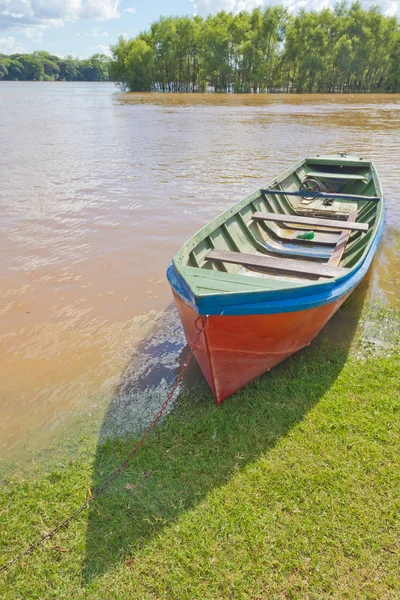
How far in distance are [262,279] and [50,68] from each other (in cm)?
17165

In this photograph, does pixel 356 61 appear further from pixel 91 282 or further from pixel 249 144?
pixel 91 282

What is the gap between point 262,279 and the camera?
4207mm

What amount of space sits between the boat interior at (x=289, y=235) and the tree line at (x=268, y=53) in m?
58.8

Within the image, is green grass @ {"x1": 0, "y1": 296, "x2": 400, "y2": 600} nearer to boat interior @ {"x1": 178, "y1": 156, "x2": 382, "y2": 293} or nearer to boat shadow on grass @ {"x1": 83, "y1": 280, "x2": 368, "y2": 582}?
boat shadow on grass @ {"x1": 83, "y1": 280, "x2": 368, "y2": 582}

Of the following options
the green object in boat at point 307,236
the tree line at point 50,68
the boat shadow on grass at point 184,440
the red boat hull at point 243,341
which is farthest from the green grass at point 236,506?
the tree line at point 50,68

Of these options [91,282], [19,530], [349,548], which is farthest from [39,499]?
[91,282]

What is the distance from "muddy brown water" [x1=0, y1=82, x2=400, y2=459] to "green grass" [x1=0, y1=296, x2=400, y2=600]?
0.78 meters

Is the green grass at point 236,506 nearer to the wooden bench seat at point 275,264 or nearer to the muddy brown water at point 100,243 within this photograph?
the muddy brown water at point 100,243

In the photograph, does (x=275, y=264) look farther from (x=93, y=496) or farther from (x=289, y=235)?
(x=93, y=496)

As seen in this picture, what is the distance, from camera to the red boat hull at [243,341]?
→ 12.4 ft

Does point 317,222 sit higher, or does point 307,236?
point 317,222

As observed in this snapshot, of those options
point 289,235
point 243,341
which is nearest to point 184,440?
point 243,341

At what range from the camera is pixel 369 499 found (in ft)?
10.4

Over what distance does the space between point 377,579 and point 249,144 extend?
18786 millimetres
